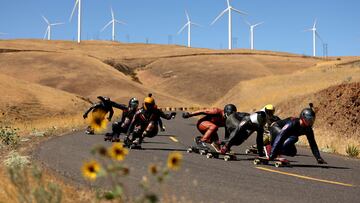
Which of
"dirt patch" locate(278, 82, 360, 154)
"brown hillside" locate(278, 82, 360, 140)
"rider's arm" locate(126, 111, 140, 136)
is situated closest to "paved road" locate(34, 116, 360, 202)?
"rider's arm" locate(126, 111, 140, 136)

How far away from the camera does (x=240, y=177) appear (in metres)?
10.7

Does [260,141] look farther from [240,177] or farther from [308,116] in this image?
[240,177]

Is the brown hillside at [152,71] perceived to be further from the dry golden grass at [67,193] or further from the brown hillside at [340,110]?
the dry golden grass at [67,193]

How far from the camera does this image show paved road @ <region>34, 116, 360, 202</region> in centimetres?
865

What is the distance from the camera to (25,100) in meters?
48.0

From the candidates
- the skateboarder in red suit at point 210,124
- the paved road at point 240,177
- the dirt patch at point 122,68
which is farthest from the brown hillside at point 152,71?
the paved road at point 240,177

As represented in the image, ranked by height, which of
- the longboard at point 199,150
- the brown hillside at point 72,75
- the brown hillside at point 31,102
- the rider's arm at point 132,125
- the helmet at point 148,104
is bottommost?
the longboard at point 199,150

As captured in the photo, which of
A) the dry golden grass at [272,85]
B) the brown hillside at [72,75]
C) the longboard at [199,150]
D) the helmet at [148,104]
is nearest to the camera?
the longboard at [199,150]

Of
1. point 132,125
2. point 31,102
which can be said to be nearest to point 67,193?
point 132,125

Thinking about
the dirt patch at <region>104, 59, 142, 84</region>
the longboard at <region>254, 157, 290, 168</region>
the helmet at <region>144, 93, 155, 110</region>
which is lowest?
the longboard at <region>254, 157, 290, 168</region>

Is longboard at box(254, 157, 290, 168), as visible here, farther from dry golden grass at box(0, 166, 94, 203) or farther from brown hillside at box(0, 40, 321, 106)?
brown hillside at box(0, 40, 321, 106)

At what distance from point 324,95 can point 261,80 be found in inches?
1348

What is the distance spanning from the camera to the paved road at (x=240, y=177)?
8.65m

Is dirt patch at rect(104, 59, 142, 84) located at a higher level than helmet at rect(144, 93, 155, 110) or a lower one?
higher
